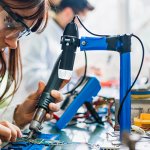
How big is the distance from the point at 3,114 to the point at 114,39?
50cm

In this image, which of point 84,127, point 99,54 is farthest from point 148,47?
point 84,127

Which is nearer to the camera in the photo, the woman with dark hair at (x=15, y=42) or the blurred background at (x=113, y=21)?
the woman with dark hair at (x=15, y=42)

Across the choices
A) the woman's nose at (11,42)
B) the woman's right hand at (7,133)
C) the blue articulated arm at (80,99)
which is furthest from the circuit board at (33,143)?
the woman's nose at (11,42)

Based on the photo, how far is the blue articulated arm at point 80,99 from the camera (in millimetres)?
911

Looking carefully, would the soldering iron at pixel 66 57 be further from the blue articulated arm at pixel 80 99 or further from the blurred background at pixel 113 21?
the blurred background at pixel 113 21

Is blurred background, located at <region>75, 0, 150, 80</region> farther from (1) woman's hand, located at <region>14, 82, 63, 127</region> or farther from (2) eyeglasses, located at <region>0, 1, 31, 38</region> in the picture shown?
(2) eyeglasses, located at <region>0, 1, 31, 38</region>

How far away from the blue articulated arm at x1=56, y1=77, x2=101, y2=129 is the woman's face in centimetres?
25

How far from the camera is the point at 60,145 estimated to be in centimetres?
69

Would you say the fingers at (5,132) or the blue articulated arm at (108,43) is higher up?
the blue articulated arm at (108,43)

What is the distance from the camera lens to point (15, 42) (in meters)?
0.85

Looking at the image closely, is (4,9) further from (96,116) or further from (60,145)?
(96,116)

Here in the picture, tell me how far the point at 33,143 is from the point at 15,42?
1.01ft

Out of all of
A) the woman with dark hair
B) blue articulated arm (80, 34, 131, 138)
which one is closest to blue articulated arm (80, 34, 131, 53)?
blue articulated arm (80, 34, 131, 138)

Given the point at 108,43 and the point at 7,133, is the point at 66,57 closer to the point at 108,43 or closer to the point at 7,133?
the point at 108,43
